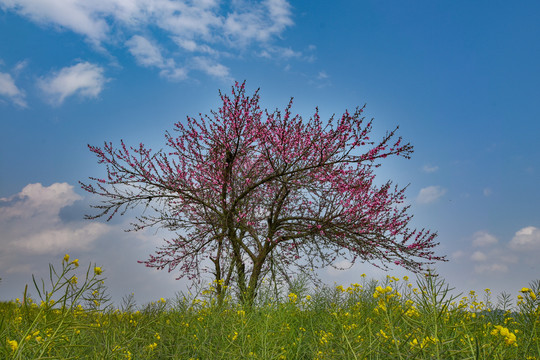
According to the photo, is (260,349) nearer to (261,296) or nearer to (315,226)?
(261,296)

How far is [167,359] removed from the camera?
4.01 m

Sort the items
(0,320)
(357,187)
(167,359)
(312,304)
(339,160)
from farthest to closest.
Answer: (357,187) < (339,160) < (312,304) < (167,359) < (0,320)

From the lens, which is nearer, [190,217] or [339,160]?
[339,160]

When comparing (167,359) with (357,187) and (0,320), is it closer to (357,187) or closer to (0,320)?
(0,320)

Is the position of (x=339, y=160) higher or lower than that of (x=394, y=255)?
higher

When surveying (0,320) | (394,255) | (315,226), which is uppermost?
(315,226)

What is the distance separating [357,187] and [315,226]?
58.3 inches

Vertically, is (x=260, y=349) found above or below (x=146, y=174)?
below

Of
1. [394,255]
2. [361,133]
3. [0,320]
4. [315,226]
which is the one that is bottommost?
[0,320]

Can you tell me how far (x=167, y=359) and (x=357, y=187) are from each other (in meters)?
6.87

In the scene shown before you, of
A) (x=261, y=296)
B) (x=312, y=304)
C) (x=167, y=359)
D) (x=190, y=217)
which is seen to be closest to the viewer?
(x=167, y=359)

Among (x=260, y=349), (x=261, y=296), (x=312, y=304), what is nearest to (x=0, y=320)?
(x=260, y=349)

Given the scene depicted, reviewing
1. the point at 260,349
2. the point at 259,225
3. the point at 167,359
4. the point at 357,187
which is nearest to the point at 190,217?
the point at 259,225

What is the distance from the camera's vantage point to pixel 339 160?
8633mm
